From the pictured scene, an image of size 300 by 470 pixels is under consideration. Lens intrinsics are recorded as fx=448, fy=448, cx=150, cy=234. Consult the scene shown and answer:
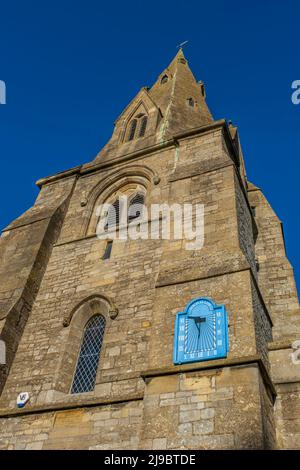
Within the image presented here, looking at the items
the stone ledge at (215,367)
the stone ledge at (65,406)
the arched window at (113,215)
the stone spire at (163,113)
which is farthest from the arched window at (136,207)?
the stone ledge at (215,367)

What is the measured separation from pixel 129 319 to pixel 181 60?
65.3 ft

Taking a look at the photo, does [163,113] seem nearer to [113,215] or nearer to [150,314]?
[113,215]

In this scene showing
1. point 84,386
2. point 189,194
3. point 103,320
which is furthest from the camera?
point 189,194

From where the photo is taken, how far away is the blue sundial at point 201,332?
650 cm

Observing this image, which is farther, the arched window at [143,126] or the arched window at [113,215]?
the arched window at [143,126]

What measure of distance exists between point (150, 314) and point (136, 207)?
424 centimetres

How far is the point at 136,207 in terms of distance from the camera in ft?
39.3

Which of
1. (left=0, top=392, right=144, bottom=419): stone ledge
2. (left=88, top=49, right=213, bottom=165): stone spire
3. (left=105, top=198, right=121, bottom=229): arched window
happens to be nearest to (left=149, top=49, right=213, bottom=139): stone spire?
(left=88, top=49, right=213, bottom=165): stone spire

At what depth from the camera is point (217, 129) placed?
477 inches

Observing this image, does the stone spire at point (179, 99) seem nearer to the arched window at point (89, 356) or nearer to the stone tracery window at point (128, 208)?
the stone tracery window at point (128, 208)

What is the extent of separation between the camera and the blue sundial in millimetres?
6504

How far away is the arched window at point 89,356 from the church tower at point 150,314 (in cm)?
3
